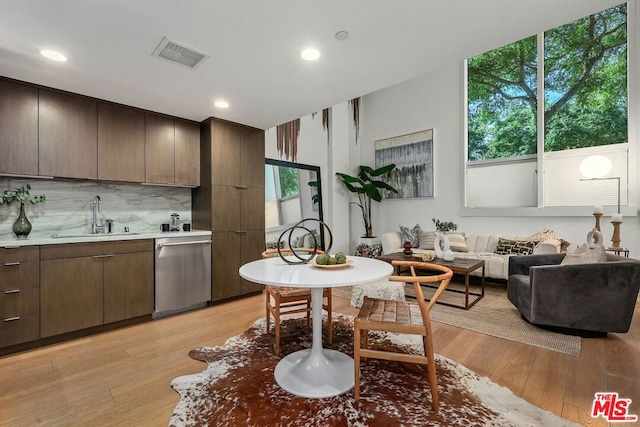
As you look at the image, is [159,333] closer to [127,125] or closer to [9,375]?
[9,375]

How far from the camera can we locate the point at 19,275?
90.2 inches

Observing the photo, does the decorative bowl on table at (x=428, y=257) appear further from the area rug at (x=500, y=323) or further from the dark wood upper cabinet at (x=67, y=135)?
the dark wood upper cabinet at (x=67, y=135)

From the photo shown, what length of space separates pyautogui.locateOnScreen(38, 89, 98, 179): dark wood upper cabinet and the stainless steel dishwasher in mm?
991

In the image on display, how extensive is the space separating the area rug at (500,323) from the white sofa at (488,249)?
0.40 m

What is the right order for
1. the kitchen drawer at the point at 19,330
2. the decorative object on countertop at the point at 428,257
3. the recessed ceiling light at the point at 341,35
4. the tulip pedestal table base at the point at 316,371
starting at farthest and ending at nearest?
the decorative object on countertop at the point at 428,257, the kitchen drawer at the point at 19,330, the recessed ceiling light at the point at 341,35, the tulip pedestal table base at the point at 316,371

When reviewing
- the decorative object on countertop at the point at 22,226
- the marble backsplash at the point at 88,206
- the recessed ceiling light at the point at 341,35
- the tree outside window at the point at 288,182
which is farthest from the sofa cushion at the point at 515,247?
the decorative object on countertop at the point at 22,226

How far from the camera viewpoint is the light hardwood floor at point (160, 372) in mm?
1614

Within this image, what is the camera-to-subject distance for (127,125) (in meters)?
3.04

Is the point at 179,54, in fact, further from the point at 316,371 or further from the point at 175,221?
the point at 316,371

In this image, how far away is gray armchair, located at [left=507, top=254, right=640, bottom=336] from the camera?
7.70 feet

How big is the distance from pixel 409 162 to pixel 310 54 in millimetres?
4148

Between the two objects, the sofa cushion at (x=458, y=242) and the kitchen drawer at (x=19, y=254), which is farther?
the sofa cushion at (x=458, y=242)

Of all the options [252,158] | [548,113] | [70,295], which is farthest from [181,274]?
[548,113]

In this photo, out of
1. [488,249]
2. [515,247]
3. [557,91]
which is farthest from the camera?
[488,249]
